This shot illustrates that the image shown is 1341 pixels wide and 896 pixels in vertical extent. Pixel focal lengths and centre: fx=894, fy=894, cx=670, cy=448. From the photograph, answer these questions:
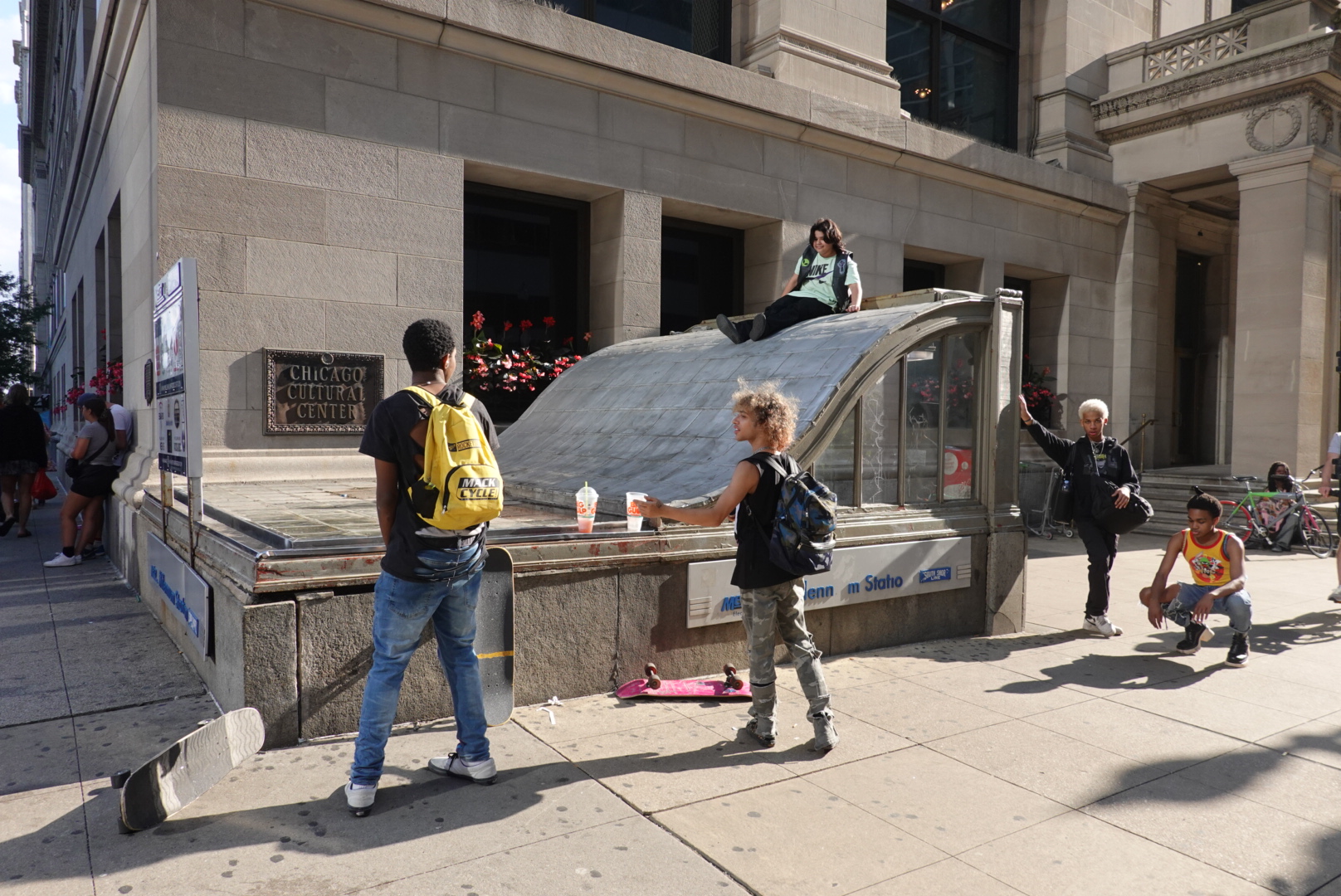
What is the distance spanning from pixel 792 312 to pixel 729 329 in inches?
25.4

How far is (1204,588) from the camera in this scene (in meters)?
7.03

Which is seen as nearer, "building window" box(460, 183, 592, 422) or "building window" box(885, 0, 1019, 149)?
"building window" box(460, 183, 592, 422)

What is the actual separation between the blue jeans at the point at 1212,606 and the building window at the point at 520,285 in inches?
286

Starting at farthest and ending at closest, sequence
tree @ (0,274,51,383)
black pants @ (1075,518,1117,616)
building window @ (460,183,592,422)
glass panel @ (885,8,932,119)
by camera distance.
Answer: tree @ (0,274,51,383), glass panel @ (885,8,932,119), building window @ (460,183,592,422), black pants @ (1075,518,1117,616)

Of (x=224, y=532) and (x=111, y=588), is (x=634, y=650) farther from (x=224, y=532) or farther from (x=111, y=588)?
(x=111, y=588)

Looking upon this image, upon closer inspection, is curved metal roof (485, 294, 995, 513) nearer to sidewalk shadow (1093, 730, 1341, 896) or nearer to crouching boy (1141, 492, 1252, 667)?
crouching boy (1141, 492, 1252, 667)

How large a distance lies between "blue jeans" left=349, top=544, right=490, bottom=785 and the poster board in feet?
7.52

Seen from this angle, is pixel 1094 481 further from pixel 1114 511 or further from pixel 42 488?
pixel 42 488

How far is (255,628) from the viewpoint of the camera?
171 inches

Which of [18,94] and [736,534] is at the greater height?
[18,94]

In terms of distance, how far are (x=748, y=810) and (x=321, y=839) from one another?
70.6 inches

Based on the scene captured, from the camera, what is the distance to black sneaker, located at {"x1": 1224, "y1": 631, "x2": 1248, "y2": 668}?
6.72 m

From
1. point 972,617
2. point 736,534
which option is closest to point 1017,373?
point 972,617

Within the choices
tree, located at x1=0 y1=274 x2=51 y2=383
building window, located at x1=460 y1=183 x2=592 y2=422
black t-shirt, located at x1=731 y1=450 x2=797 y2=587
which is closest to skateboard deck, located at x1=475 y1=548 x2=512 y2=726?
black t-shirt, located at x1=731 y1=450 x2=797 y2=587
